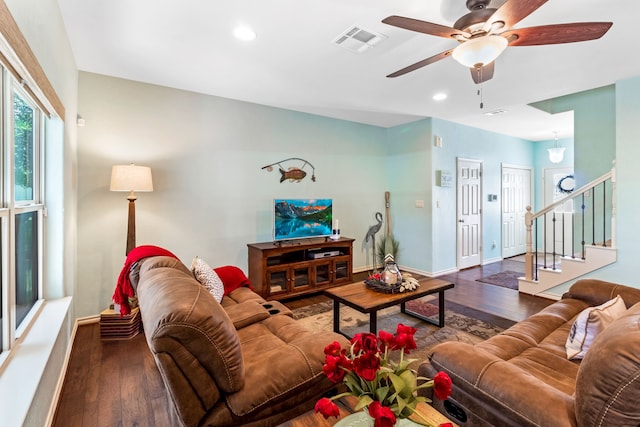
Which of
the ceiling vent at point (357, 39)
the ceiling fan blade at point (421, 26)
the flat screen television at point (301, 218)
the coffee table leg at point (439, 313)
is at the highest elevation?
the ceiling vent at point (357, 39)

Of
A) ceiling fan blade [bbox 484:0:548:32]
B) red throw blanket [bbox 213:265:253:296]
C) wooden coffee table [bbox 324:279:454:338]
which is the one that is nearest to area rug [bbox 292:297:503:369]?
wooden coffee table [bbox 324:279:454:338]

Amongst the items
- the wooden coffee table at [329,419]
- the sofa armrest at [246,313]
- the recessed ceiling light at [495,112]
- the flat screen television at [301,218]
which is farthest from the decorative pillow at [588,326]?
the recessed ceiling light at [495,112]

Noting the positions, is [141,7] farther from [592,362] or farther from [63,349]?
[592,362]

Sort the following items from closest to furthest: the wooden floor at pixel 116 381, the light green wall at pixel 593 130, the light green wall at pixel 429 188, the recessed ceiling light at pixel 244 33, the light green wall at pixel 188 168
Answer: the wooden floor at pixel 116 381 < the recessed ceiling light at pixel 244 33 < the light green wall at pixel 188 168 < the light green wall at pixel 593 130 < the light green wall at pixel 429 188

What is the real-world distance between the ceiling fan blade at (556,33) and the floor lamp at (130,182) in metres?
3.19

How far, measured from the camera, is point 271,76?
10.6 ft

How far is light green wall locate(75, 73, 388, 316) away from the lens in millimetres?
3191

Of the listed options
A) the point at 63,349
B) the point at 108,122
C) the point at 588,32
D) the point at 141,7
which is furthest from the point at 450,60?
the point at 63,349

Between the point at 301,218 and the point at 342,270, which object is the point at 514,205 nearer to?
the point at 342,270

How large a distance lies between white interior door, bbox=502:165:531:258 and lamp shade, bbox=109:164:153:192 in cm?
643

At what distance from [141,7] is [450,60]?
258 centimetres

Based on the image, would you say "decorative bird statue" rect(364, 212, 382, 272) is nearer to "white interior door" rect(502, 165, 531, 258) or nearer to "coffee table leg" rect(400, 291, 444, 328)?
"coffee table leg" rect(400, 291, 444, 328)

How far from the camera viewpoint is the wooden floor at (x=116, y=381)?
1828mm

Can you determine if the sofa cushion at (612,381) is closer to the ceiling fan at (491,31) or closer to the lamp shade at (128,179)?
the ceiling fan at (491,31)
